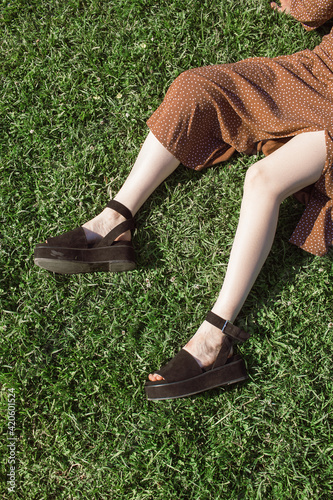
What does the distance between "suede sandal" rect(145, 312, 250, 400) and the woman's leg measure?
0.13 ft

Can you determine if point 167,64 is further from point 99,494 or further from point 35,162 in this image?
point 99,494

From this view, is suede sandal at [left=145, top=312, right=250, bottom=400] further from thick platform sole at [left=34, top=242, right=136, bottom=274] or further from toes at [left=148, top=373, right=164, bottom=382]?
thick platform sole at [left=34, top=242, right=136, bottom=274]

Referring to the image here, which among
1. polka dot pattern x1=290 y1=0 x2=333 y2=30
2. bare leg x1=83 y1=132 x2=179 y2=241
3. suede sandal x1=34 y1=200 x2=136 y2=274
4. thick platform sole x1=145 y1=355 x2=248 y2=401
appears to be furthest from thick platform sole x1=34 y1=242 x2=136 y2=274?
polka dot pattern x1=290 y1=0 x2=333 y2=30


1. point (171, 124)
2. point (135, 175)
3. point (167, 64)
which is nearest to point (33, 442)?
point (135, 175)

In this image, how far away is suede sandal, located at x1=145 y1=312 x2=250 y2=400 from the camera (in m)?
2.21

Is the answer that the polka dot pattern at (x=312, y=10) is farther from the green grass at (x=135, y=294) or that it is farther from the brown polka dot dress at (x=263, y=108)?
the green grass at (x=135, y=294)

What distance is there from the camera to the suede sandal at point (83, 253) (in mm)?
2270

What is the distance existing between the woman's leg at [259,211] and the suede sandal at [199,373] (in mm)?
40

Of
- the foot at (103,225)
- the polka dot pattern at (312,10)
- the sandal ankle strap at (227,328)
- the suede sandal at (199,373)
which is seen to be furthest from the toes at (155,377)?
the polka dot pattern at (312,10)

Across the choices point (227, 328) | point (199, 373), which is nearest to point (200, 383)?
point (199, 373)

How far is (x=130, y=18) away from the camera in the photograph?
2.90m

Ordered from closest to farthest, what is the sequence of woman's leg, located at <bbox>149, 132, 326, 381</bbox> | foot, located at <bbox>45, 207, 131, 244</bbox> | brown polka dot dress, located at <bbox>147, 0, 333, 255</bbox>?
woman's leg, located at <bbox>149, 132, 326, 381</bbox> → brown polka dot dress, located at <bbox>147, 0, 333, 255</bbox> → foot, located at <bbox>45, 207, 131, 244</bbox>

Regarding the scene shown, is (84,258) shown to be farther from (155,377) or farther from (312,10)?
(312,10)

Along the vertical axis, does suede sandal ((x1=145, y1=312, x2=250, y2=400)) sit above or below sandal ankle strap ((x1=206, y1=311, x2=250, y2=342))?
below
